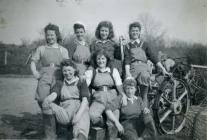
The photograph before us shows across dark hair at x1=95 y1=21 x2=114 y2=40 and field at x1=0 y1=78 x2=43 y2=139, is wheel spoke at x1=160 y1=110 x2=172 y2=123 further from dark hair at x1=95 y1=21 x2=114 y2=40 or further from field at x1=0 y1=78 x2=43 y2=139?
field at x1=0 y1=78 x2=43 y2=139

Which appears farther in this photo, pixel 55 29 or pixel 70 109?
pixel 55 29

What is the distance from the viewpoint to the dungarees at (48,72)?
239 cm

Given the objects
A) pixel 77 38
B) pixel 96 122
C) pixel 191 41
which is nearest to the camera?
pixel 96 122

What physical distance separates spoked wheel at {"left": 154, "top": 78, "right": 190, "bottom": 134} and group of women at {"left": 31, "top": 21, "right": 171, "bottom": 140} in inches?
7.3

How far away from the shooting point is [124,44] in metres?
2.52

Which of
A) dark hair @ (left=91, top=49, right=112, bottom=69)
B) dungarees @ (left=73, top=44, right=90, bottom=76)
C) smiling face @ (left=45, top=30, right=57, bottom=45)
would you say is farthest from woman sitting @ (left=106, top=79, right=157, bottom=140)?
smiling face @ (left=45, top=30, right=57, bottom=45)

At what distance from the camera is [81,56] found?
95.8 inches

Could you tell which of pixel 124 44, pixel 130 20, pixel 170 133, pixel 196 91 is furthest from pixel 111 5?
pixel 170 133

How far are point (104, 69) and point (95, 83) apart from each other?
16 cm

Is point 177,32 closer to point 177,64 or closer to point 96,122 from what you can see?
point 177,64

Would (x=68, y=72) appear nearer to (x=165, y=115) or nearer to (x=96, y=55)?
(x=96, y=55)

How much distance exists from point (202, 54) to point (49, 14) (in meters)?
1.63

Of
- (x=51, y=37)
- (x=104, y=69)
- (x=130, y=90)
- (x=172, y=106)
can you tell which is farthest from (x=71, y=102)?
(x=172, y=106)

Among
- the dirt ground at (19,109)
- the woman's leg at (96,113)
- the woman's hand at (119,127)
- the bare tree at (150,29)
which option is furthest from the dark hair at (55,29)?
the woman's hand at (119,127)
